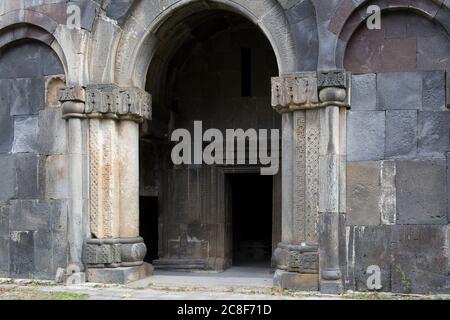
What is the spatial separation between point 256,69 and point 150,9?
2916 millimetres

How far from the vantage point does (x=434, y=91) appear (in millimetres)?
7293

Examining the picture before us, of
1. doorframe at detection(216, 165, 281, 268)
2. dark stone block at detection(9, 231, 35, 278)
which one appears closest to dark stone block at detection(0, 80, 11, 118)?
dark stone block at detection(9, 231, 35, 278)

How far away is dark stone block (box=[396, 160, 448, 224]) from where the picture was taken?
718 centimetres

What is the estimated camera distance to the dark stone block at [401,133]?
731 cm

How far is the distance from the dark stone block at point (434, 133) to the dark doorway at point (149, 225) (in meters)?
5.15

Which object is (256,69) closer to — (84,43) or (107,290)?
(84,43)

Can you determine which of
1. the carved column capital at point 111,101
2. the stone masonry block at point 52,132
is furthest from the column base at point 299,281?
the stone masonry block at point 52,132

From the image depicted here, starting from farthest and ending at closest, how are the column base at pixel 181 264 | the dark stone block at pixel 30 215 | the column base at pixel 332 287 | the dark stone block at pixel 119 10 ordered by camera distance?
the column base at pixel 181 264, the dark stone block at pixel 30 215, the dark stone block at pixel 119 10, the column base at pixel 332 287

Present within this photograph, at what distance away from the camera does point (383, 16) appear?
7.50 m

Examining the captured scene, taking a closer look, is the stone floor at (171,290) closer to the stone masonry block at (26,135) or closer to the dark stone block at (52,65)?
the stone masonry block at (26,135)

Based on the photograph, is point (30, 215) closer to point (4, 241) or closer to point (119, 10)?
point (4, 241)

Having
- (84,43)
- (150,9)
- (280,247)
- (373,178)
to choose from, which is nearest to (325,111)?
(373,178)

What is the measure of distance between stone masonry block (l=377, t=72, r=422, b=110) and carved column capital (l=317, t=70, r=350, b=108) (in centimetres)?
47

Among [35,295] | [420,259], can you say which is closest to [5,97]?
[35,295]
